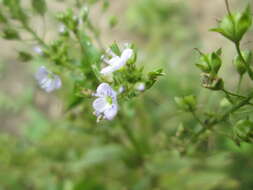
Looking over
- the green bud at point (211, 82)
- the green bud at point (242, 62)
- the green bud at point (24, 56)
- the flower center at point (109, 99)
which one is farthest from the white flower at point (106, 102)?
the green bud at point (24, 56)

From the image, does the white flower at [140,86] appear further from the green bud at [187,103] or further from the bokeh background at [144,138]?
the bokeh background at [144,138]

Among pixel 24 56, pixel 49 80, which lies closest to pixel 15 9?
pixel 24 56

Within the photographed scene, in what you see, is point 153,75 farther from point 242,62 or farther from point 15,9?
point 15,9

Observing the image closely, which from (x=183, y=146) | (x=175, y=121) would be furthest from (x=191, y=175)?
(x=183, y=146)

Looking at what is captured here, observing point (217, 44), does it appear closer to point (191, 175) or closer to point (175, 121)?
point (175, 121)

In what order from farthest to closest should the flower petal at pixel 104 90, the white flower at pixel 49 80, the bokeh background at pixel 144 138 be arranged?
the bokeh background at pixel 144 138, the white flower at pixel 49 80, the flower petal at pixel 104 90

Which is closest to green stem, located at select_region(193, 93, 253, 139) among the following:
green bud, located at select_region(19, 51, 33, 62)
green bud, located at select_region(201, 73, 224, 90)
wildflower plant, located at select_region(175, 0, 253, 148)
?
wildflower plant, located at select_region(175, 0, 253, 148)
